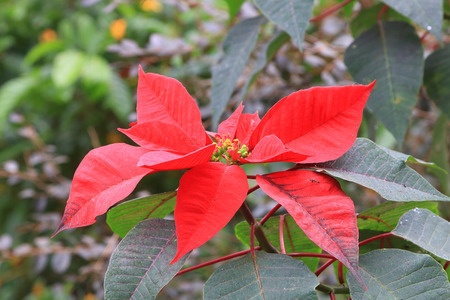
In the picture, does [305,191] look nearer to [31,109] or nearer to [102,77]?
[102,77]

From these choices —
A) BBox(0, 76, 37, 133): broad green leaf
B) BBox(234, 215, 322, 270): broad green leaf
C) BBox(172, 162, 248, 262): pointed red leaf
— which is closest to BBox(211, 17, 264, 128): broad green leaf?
BBox(234, 215, 322, 270): broad green leaf

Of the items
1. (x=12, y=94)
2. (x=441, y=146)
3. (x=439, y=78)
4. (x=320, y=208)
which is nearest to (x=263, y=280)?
(x=320, y=208)

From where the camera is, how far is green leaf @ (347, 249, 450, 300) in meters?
0.37

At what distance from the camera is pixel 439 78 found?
0.72 metres

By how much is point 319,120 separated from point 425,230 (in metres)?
0.11

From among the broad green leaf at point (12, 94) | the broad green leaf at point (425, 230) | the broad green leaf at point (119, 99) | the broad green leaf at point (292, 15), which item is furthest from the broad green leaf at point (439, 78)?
the broad green leaf at point (12, 94)

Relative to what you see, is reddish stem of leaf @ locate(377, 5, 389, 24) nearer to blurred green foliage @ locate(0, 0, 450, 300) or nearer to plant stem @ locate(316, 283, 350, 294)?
blurred green foliage @ locate(0, 0, 450, 300)

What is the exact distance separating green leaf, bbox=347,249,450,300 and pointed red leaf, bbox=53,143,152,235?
0.53ft

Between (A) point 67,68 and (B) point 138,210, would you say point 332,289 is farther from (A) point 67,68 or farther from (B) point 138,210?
(A) point 67,68

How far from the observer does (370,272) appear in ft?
1.30

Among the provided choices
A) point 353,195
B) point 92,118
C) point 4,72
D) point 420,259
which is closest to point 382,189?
point 420,259

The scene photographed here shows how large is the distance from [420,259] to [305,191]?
0.09 metres

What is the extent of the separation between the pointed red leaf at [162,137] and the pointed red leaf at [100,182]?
1 cm

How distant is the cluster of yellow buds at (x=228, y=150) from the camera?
1.40 ft
